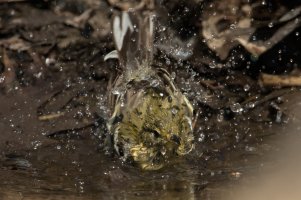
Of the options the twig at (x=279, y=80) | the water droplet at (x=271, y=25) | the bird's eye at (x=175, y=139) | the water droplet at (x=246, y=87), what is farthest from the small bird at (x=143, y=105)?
the water droplet at (x=271, y=25)

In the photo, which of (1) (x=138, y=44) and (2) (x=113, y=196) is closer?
(2) (x=113, y=196)

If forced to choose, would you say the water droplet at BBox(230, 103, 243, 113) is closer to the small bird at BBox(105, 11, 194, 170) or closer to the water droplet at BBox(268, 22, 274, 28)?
the small bird at BBox(105, 11, 194, 170)

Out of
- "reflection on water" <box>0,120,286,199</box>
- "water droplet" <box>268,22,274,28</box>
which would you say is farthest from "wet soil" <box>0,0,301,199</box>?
"water droplet" <box>268,22,274,28</box>

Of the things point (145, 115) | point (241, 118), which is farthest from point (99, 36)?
point (241, 118)

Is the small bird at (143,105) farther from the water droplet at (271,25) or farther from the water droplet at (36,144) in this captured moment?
the water droplet at (271,25)

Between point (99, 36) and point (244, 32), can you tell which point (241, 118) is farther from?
point (99, 36)

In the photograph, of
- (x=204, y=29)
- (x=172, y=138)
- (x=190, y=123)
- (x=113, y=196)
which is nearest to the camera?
(x=113, y=196)

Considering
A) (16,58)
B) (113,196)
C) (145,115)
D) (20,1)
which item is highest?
(20,1)

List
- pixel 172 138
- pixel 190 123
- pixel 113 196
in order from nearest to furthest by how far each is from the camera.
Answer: pixel 113 196 < pixel 172 138 < pixel 190 123
